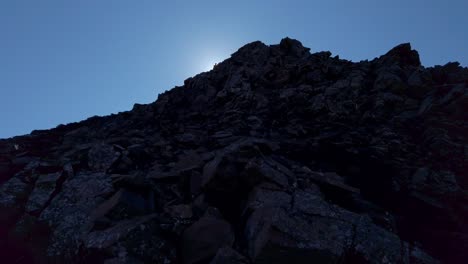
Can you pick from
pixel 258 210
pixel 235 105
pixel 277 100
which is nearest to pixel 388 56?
pixel 277 100

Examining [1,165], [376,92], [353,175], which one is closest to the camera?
[353,175]

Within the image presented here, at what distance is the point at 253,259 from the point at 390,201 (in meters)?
6.65

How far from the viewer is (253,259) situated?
8375 mm

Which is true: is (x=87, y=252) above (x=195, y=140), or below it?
below

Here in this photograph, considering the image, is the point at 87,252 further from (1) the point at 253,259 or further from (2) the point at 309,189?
(2) the point at 309,189

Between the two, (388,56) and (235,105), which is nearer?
(235,105)

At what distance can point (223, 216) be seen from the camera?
10.6 meters

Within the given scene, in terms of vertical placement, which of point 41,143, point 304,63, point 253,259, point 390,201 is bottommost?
point 390,201

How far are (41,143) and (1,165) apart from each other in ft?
20.0

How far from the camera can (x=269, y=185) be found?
37.1ft

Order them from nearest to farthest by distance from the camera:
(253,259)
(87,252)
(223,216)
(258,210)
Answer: (253,259) → (87,252) → (258,210) → (223,216)

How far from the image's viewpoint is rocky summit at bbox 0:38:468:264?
9.15 metres

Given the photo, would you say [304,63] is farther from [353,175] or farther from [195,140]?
[353,175]

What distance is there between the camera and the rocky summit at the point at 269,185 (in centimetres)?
915
